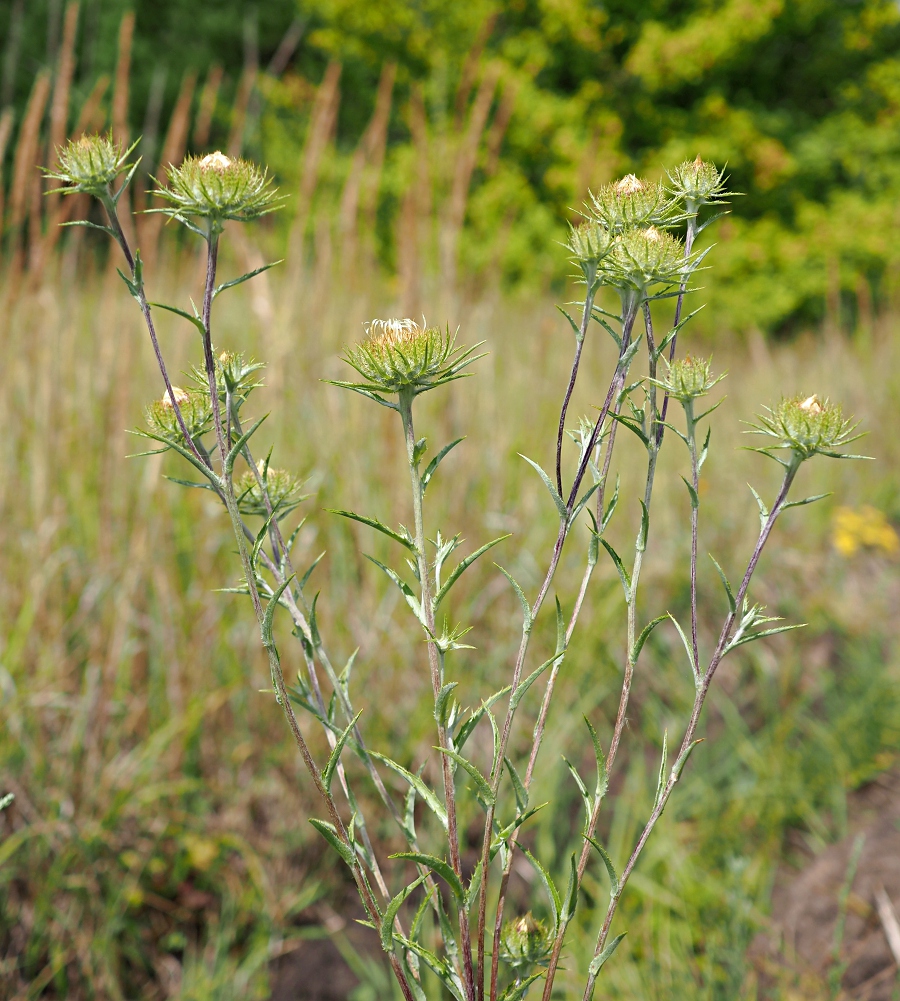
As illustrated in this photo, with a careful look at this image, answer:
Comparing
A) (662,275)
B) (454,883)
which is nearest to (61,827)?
(454,883)

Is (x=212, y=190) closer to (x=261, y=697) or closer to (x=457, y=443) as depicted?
(x=457, y=443)

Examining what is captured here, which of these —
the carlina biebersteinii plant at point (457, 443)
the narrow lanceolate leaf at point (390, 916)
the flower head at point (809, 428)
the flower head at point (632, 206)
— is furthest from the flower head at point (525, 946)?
the flower head at point (632, 206)

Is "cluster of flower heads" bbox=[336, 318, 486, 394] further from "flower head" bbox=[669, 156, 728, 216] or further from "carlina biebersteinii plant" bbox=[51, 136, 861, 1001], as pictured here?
"flower head" bbox=[669, 156, 728, 216]

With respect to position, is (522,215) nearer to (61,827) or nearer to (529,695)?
Answer: (529,695)

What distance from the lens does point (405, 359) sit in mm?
518

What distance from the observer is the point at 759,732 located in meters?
2.36

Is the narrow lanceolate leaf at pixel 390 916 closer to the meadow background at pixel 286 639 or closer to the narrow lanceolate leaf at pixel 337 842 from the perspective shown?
the narrow lanceolate leaf at pixel 337 842

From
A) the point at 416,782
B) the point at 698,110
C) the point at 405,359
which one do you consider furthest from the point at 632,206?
the point at 698,110

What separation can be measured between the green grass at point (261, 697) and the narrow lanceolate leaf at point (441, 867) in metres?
0.69

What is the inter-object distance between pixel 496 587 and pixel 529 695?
34 centimetres

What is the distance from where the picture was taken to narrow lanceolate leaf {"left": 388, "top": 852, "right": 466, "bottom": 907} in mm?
479

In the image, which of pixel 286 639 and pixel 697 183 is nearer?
pixel 697 183

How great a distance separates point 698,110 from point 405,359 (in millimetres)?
8690

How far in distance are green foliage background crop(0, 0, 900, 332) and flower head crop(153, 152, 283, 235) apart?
6.71m
